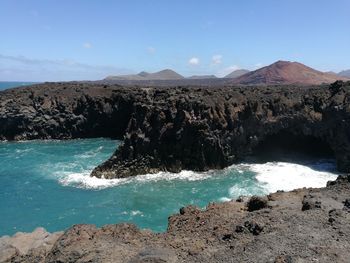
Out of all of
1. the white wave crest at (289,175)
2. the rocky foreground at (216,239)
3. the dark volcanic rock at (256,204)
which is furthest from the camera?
the white wave crest at (289,175)

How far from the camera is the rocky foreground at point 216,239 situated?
14469 millimetres

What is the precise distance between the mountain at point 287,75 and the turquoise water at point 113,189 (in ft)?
259

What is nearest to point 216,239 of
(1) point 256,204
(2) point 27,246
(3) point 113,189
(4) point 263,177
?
(1) point 256,204

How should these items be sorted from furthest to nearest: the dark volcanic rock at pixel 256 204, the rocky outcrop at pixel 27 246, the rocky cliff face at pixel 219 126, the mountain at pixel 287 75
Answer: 1. the mountain at pixel 287 75
2. the rocky cliff face at pixel 219 126
3. the dark volcanic rock at pixel 256 204
4. the rocky outcrop at pixel 27 246

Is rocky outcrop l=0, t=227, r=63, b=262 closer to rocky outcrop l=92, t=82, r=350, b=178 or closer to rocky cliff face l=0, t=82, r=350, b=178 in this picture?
rocky outcrop l=92, t=82, r=350, b=178

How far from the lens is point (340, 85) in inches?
1826

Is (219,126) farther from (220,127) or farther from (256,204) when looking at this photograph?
(256,204)

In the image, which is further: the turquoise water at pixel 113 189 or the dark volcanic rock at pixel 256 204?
the turquoise water at pixel 113 189

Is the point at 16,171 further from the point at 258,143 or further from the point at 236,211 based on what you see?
the point at 236,211

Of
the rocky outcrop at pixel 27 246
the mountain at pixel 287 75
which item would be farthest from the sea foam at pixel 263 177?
the mountain at pixel 287 75

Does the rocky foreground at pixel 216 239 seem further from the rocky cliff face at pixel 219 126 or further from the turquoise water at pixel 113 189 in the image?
the rocky cliff face at pixel 219 126

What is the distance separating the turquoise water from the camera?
94.3ft

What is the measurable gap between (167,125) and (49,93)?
1270 inches

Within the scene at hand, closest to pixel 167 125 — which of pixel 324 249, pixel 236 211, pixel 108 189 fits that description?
pixel 108 189
